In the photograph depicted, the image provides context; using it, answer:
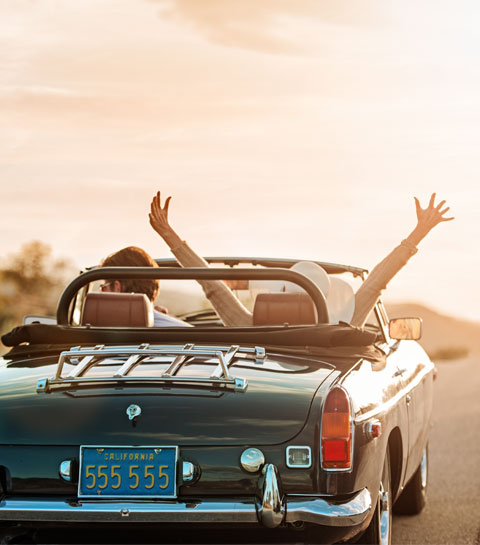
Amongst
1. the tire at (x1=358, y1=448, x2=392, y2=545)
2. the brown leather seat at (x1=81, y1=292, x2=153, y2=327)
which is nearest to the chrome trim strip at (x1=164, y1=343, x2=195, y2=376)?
the brown leather seat at (x1=81, y1=292, x2=153, y2=327)

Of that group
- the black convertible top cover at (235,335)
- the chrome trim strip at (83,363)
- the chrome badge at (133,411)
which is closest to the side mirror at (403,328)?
the black convertible top cover at (235,335)

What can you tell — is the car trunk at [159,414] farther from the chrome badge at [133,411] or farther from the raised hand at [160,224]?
the raised hand at [160,224]

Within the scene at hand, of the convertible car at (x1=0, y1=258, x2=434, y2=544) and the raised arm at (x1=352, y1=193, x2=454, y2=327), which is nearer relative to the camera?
the convertible car at (x1=0, y1=258, x2=434, y2=544)

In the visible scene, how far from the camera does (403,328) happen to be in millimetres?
6801

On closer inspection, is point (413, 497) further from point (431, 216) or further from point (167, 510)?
point (167, 510)

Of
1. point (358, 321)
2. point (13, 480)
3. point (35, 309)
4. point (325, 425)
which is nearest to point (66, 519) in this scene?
point (13, 480)

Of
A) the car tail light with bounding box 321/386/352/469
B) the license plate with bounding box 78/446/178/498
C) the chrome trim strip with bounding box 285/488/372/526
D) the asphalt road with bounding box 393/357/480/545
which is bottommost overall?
the asphalt road with bounding box 393/357/480/545

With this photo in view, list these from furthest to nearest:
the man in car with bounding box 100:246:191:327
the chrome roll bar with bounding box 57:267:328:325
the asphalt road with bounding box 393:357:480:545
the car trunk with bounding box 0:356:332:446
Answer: the asphalt road with bounding box 393:357:480:545
the man in car with bounding box 100:246:191:327
the chrome roll bar with bounding box 57:267:328:325
the car trunk with bounding box 0:356:332:446

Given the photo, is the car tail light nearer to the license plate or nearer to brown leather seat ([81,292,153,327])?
the license plate

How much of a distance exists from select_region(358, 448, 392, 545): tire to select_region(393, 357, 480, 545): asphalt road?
1.38 m

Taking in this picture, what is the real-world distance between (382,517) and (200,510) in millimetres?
1351

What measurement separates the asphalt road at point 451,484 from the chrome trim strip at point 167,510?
2.49 m

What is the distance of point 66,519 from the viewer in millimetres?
4250

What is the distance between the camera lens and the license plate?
4238 mm
